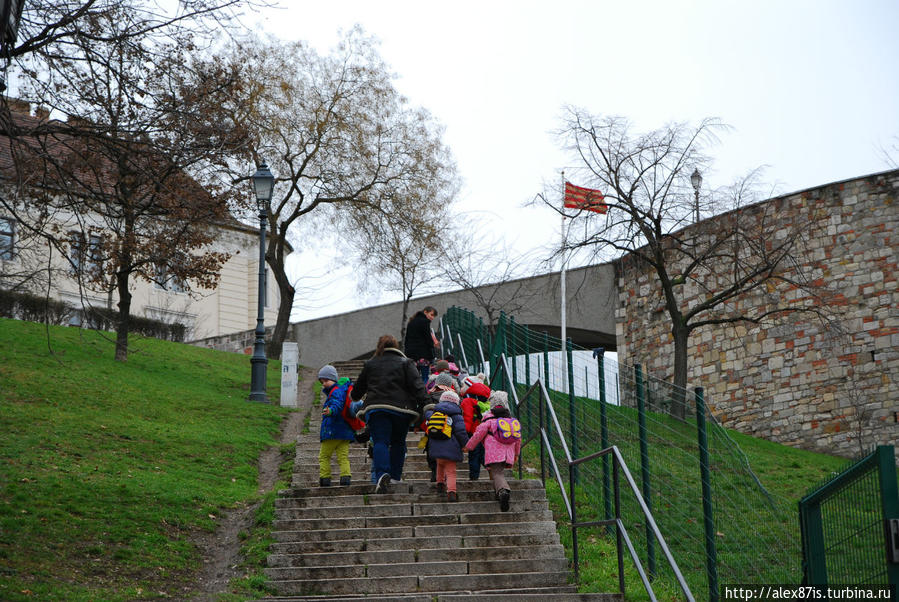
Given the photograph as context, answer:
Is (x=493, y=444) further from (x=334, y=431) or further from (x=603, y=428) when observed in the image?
(x=334, y=431)

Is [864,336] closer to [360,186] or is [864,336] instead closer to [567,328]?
[567,328]

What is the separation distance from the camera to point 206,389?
18.9m

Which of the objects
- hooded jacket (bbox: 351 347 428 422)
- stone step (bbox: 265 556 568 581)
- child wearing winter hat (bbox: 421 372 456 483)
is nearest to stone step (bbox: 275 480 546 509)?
child wearing winter hat (bbox: 421 372 456 483)

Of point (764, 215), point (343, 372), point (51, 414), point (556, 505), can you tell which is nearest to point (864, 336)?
point (764, 215)

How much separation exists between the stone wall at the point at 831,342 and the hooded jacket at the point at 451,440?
42.0ft

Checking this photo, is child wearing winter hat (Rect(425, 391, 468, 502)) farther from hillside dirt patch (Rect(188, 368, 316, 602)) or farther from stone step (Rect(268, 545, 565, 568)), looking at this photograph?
hillside dirt patch (Rect(188, 368, 316, 602))

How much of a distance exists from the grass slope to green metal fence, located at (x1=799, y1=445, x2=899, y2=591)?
4.82m

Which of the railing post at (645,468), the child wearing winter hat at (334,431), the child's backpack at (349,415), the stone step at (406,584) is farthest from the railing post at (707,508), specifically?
the child wearing winter hat at (334,431)

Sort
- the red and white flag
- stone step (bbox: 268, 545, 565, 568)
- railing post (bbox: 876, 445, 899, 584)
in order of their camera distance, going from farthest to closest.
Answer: the red and white flag
stone step (bbox: 268, 545, 565, 568)
railing post (bbox: 876, 445, 899, 584)

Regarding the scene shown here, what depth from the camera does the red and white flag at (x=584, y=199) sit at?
20125 mm

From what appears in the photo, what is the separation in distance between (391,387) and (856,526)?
5217mm

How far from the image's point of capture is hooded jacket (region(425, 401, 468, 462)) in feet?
31.6

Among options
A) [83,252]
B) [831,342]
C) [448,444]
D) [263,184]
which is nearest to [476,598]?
[448,444]

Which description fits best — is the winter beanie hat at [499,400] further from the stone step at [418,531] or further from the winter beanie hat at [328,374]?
the winter beanie hat at [328,374]
